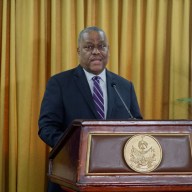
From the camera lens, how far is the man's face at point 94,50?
2479 millimetres

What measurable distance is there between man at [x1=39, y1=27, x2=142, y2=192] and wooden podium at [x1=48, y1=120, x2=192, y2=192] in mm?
644

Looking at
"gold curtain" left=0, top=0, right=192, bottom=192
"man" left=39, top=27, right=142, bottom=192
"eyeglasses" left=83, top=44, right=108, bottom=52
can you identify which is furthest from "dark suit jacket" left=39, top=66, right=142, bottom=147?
"gold curtain" left=0, top=0, right=192, bottom=192

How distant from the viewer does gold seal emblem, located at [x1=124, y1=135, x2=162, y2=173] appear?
5.41 feet

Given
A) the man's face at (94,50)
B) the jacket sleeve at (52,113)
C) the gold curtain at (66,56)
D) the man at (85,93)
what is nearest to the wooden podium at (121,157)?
the jacket sleeve at (52,113)

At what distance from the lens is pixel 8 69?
140 inches

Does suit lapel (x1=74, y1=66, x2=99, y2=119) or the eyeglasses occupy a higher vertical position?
the eyeglasses

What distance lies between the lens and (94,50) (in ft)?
8.16

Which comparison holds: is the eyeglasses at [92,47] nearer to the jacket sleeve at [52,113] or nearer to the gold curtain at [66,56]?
the jacket sleeve at [52,113]

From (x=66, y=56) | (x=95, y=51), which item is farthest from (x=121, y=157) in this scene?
(x=66, y=56)

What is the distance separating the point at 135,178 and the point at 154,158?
11 centimetres

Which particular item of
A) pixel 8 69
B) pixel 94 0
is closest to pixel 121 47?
pixel 94 0

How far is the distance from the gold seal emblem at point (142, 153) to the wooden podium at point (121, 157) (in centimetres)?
1

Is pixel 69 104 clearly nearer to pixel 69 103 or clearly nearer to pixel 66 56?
pixel 69 103

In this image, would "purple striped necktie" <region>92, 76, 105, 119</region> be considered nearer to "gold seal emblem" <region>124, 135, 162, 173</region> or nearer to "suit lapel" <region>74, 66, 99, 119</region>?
"suit lapel" <region>74, 66, 99, 119</region>
